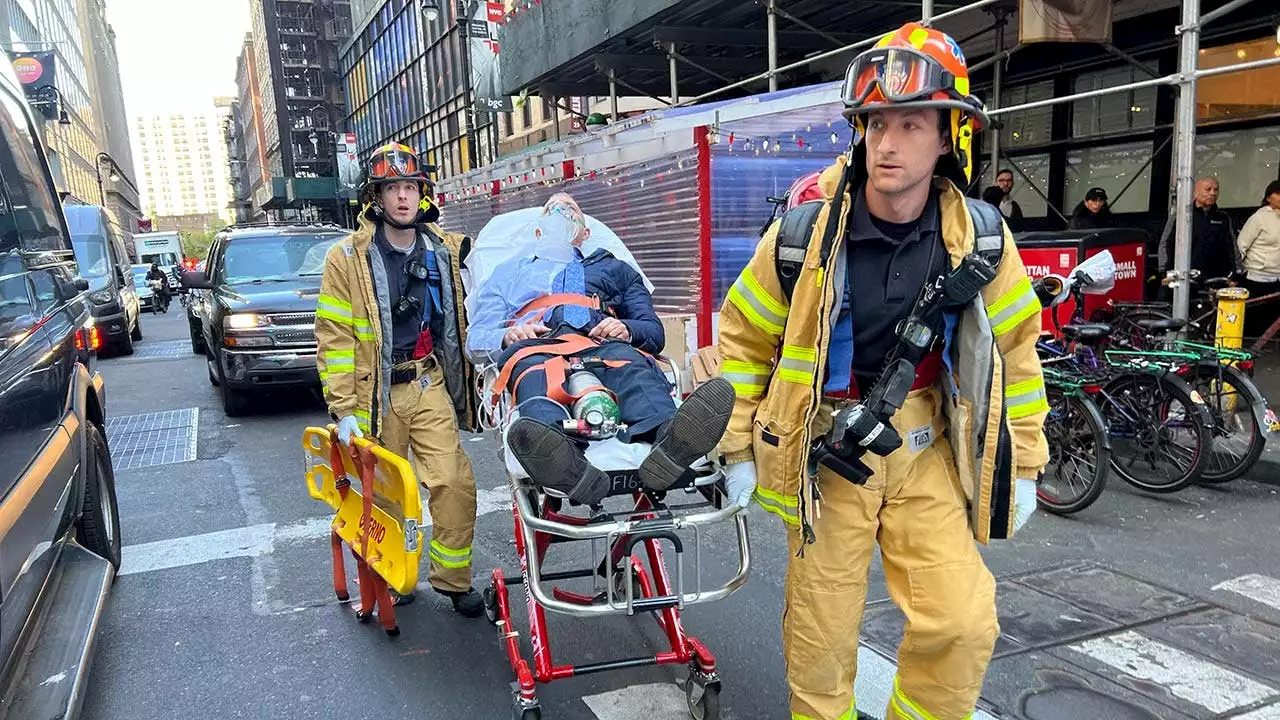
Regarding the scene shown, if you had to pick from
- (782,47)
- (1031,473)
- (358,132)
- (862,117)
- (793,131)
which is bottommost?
(1031,473)

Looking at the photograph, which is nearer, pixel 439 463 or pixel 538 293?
pixel 538 293

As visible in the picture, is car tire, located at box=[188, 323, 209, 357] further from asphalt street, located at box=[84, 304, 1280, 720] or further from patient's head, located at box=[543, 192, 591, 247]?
patient's head, located at box=[543, 192, 591, 247]

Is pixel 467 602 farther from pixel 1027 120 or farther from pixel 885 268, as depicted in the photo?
pixel 1027 120

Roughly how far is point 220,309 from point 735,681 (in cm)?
747

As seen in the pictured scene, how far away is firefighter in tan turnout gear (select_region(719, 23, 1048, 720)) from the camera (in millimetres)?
2229

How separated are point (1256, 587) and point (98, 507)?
18.8ft

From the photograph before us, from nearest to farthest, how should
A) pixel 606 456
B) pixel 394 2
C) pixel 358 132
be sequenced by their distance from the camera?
1. pixel 606 456
2. pixel 394 2
3. pixel 358 132

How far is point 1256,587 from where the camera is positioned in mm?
4168

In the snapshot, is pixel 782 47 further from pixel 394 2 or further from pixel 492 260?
pixel 394 2

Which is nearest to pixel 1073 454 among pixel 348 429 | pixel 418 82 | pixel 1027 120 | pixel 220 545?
pixel 348 429

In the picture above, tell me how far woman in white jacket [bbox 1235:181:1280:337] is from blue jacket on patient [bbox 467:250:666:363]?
7.43 meters

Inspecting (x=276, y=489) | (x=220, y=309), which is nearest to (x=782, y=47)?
(x=220, y=309)

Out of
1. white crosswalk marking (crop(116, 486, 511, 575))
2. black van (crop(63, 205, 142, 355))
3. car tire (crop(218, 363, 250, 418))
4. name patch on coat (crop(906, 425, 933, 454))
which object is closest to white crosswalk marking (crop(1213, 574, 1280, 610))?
name patch on coat (crop(906, 425, 933, 454))

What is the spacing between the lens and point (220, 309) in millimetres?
8875
